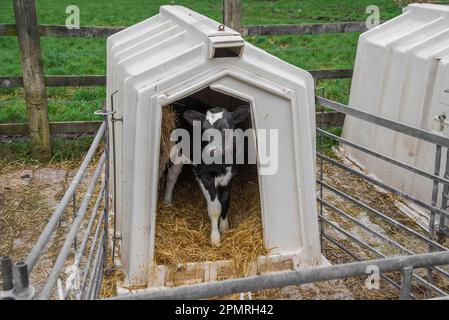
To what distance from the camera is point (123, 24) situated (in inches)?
559

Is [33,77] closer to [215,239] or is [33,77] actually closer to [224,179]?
[224,179]

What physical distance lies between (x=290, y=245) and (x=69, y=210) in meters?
2.71

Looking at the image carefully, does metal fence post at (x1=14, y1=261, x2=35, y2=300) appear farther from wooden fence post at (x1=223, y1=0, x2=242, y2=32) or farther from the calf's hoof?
wooden fence post at (x1=223, y1=0, x2=242, y2=32)

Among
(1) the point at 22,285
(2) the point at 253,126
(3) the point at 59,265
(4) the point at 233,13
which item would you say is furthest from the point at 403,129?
(4) the point at 233,13

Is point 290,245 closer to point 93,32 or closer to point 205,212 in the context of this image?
point 205,212

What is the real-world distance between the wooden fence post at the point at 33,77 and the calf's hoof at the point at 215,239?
3354 millimetres

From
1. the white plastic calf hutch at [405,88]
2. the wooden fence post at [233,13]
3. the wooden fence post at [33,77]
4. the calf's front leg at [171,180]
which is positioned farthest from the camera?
the wooden fence post at [233,13]

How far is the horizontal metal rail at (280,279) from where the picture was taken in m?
2.13

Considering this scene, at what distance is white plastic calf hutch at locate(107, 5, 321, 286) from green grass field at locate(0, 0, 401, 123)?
3.99 m

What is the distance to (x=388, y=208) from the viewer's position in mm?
6254

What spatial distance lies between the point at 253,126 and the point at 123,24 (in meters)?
10.7

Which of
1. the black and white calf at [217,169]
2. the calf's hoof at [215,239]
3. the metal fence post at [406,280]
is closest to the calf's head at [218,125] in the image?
the black and white calf at [217,169]

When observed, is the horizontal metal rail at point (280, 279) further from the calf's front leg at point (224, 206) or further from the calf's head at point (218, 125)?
the calf's front leg at point (224, 206)
